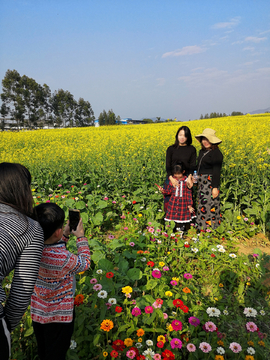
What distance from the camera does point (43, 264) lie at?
1.21 m

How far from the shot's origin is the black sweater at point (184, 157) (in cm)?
355

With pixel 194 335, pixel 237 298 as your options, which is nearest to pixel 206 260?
pixel 237 298

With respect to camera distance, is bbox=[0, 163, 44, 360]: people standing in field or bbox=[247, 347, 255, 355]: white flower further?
bbox=[247, 347, 255, 355]: white flower

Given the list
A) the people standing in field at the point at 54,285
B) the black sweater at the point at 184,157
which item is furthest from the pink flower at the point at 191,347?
the black sweater at the point at 184,157

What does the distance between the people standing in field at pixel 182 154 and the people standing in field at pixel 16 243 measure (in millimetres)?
2675

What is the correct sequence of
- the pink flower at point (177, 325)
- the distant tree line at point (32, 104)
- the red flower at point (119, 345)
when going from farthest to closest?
the distant tree line at point (32, 104)
the pink flower at point (177, 325)
the red flower at point (119, 345)

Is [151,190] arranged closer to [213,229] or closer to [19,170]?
[213,229]

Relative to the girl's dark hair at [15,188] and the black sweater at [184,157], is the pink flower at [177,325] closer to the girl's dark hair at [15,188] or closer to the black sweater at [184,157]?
the girl's dark hair at [15,188]

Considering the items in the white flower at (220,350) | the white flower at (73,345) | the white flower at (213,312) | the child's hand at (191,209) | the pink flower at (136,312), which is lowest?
the white flower at (220,350)

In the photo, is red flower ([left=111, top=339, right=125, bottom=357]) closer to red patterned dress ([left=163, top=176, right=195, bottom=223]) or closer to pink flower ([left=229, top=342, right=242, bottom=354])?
pink flower ([left=229, top=342, right=242, bottom=354])

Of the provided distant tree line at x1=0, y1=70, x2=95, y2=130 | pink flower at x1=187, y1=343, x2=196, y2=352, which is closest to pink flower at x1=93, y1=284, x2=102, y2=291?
pink flower at x1=187, y1=343, x2=196, y2=352

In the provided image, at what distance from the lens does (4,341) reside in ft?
3.22

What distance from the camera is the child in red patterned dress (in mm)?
3432

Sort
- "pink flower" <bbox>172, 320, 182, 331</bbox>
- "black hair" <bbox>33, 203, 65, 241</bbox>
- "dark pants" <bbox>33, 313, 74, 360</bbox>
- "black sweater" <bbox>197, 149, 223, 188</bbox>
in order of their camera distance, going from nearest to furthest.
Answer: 1. "black hair" <bbox>33, 203, 65, 241</bbox>
2. "dark pants" <bbox>33, 313, 74, 360</bbox>
3. "pink flower" <bbox>172, 320, 182, 331</bbox>
4. "black sweater" <bbox>197, 149, 223, 188</bbox>
